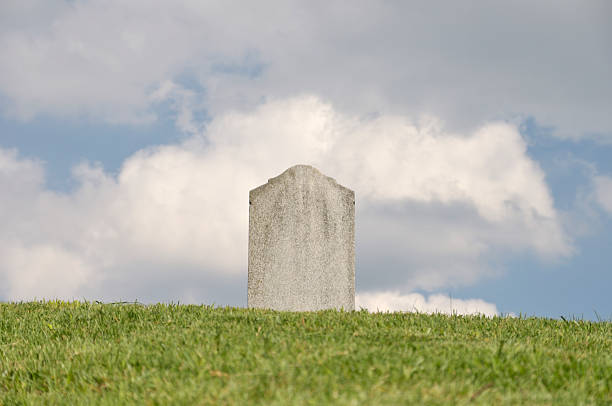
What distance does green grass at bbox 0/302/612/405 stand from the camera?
170 inches

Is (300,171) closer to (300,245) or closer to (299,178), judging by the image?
(299,178)

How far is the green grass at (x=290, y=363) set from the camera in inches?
170

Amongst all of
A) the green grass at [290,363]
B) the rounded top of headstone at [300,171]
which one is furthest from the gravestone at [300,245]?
the green grass at [290,363]

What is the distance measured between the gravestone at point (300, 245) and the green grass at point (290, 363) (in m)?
2.34

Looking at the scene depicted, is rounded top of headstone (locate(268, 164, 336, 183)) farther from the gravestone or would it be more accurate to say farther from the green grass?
the green grass

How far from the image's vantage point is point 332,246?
430 inches

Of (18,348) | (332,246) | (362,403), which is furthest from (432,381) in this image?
(332,246)

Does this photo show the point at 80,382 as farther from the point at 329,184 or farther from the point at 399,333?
the point at 329,184

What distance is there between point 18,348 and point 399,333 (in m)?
4.39

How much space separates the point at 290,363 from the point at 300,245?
5866 millimetres

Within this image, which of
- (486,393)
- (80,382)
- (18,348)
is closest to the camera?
(486,393)

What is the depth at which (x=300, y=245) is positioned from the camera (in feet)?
35.2

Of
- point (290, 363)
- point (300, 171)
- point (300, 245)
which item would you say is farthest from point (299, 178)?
point (290, 363)

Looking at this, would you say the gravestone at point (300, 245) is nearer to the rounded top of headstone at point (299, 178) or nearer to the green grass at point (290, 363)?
the rounded top of headstone at point (299, 178)
